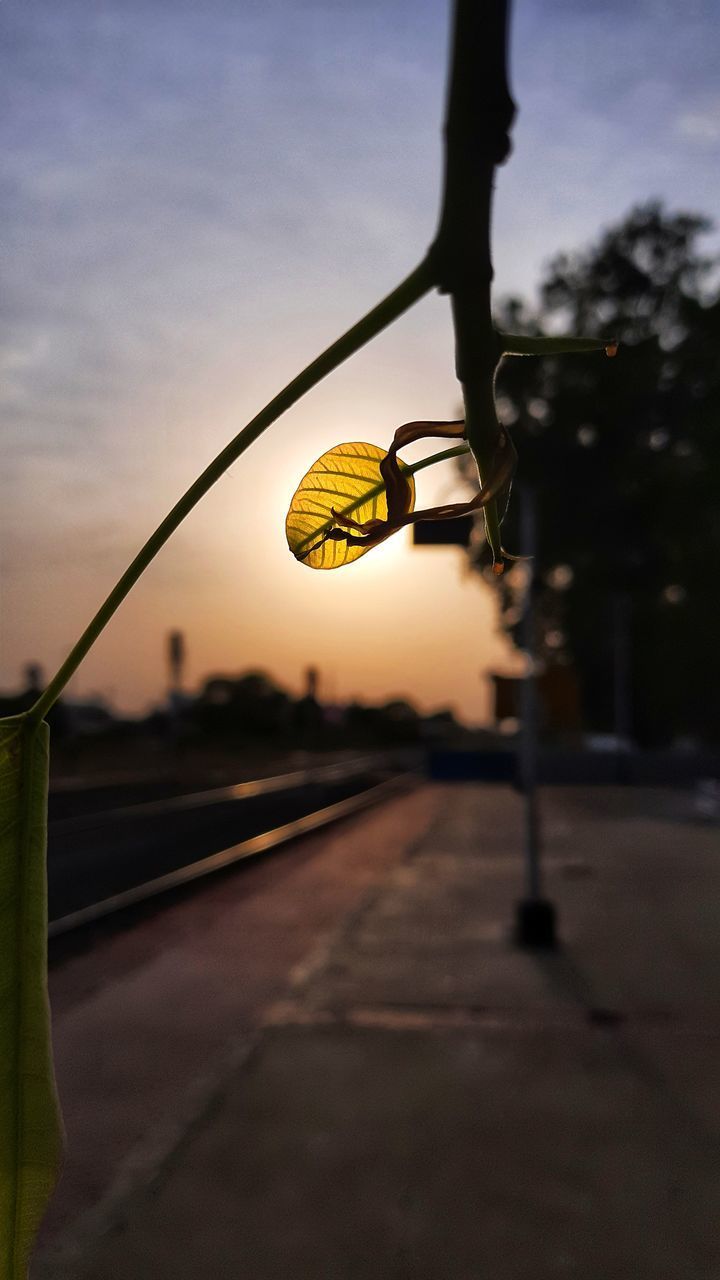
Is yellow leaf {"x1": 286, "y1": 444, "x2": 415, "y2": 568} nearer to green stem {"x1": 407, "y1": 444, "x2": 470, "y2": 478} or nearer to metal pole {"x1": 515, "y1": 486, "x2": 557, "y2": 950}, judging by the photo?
green stem {"x1": 407, "y1": 444, "x2": 470, "y2": 478}

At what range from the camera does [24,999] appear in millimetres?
209

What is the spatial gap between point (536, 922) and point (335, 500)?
343 inches

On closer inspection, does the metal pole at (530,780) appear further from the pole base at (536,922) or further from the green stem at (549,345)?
the green stem at (549,345)

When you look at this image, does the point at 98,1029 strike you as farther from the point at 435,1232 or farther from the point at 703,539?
the point at 703,539

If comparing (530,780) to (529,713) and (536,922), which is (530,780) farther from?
(536,922)

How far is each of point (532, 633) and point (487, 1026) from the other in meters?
3.29

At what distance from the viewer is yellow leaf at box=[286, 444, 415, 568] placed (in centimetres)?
22

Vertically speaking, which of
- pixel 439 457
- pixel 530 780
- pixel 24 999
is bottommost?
pixel 530 780

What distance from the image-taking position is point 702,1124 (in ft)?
15.9

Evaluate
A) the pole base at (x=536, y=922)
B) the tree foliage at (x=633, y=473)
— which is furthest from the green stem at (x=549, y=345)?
the pole base at (x=536, y=922)

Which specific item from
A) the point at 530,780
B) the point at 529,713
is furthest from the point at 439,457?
the point at 530,780

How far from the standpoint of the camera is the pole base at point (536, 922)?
27.9ft

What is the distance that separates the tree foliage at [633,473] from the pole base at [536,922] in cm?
248

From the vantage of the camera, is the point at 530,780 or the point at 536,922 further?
the point at 530,780
